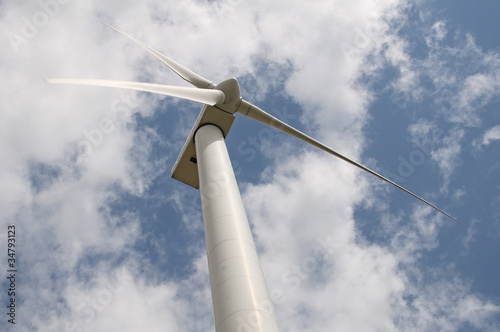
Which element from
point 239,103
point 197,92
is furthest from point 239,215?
point 239,103

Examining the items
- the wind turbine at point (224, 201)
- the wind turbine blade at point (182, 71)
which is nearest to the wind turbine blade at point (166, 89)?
the wind turbine at point (224, 201)

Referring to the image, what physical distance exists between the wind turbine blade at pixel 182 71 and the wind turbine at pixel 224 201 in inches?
2.2

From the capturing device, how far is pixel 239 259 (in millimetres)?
9883

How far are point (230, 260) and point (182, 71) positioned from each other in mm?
14340

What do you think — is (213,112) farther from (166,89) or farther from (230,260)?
(230,260)

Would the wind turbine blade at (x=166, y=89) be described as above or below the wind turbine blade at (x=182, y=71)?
below

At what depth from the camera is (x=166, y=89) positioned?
1442 centimetres

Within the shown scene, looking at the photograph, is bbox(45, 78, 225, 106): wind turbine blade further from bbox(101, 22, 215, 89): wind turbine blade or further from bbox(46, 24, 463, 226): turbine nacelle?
bbox(101, 22, 215, 89): wind turbine blade

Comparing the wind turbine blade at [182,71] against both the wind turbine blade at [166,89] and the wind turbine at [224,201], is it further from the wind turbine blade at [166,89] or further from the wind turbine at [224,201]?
the wind turbine blade at [166,89]

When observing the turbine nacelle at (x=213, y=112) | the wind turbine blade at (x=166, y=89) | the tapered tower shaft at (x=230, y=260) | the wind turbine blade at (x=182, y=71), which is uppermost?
the wind turbine blade at (x=182, y=71)

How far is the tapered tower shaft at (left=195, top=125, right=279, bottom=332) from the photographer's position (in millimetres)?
8539

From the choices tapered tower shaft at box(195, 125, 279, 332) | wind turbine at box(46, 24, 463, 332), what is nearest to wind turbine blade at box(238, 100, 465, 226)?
wind turbine at box(46, 24, 463, 332)

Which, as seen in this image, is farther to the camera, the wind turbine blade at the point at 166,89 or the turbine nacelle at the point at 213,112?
the turbine nacelle at the point at 213,112

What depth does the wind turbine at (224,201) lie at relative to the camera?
28.8 feet
